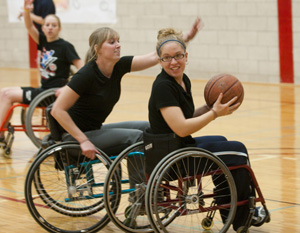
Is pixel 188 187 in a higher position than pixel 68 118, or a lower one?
lower

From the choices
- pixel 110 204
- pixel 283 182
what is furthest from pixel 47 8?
pixel 110 204

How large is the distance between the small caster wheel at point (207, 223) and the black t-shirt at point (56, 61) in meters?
2.51

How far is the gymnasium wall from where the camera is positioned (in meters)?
9.64

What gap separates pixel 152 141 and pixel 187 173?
24cm

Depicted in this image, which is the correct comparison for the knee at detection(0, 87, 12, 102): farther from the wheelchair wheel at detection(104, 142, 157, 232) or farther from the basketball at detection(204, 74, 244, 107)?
the basketball at detection(204, 74, 244, 107)

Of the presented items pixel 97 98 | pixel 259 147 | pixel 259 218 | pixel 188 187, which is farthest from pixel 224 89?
pixel 259 147

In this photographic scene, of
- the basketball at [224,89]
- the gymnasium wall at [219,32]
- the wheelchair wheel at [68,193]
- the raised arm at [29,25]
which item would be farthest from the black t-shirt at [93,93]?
the gymnasium wall at [219,32]

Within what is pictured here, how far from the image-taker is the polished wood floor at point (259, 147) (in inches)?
137

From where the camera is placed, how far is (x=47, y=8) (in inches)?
334

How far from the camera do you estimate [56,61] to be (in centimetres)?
527

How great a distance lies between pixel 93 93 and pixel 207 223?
95cm

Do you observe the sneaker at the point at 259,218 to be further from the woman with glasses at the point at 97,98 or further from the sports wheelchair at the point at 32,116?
the sports wheelchair at the point at 32,116

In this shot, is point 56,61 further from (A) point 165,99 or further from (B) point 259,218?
(B) point 259,218

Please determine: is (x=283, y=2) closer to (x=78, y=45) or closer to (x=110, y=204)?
(x=78, y=45)
